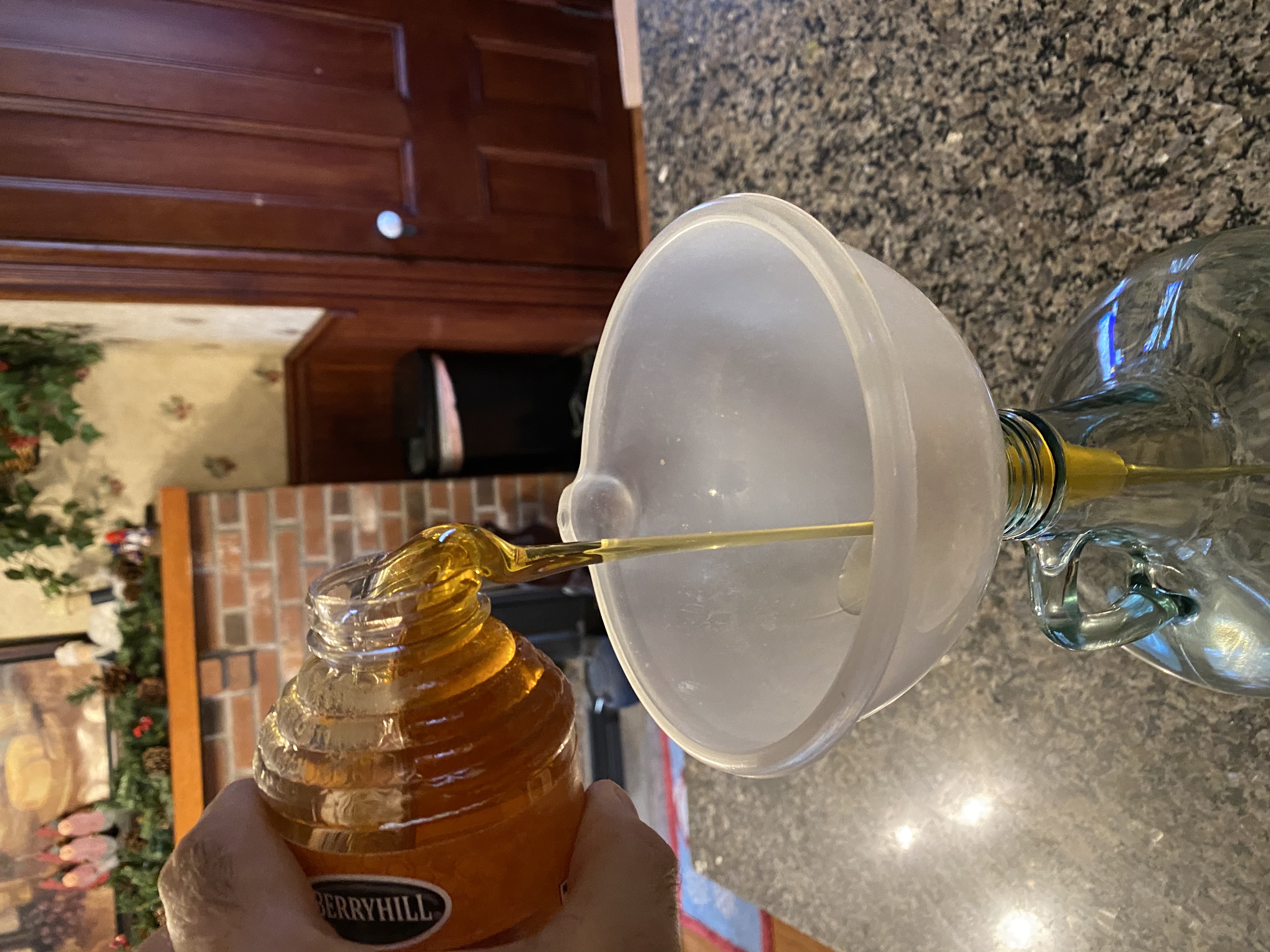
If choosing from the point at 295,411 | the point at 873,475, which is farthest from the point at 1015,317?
the point at 295,411

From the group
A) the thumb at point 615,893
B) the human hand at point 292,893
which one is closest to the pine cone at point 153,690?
the human hand at point 292,893

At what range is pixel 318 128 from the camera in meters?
1.26

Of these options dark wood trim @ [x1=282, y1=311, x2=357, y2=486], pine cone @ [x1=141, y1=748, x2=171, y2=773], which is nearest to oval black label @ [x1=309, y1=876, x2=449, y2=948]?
pine cone @ [x1=141, y1=748, x2=171, y2=773]

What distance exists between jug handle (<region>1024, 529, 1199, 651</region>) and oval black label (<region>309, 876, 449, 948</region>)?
30cm

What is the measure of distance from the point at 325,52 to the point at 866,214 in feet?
3.15

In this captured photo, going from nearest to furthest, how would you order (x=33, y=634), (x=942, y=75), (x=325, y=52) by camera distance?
(x=942, y=75) < (x=325, y=52) < (x=33, y=634)

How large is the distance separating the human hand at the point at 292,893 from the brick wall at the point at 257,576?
112 cm

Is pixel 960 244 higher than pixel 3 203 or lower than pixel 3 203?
lower

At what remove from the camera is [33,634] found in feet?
4.69

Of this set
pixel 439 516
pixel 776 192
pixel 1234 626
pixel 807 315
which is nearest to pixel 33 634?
pixel 439 516

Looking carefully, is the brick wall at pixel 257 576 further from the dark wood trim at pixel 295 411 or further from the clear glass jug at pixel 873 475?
the clear glass jug at pixel 873 475

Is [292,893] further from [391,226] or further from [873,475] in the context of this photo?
[391,226]

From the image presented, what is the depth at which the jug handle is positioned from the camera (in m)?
0.40

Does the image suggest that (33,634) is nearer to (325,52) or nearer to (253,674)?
(253,674)
